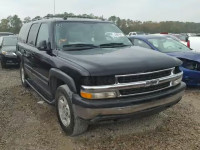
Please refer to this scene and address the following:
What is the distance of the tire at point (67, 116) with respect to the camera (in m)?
3.74

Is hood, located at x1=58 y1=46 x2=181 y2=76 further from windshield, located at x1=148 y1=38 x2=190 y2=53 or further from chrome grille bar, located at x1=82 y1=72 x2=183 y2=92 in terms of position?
windshield, located at x1=148 y1=38 x2=190 y2=53

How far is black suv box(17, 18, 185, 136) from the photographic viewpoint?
3.42 meters

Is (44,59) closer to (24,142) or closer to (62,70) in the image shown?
(62,70)

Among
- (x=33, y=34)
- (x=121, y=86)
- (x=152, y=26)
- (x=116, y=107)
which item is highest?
(x=152, y=26)

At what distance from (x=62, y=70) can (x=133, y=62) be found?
113 centimetres

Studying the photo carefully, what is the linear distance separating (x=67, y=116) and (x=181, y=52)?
458 centimetres

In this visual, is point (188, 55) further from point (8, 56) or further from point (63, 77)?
point (8, 56)

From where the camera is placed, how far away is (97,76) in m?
3.38

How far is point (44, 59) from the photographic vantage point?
15.7 ft

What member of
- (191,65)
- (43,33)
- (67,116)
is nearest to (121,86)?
(67,116)

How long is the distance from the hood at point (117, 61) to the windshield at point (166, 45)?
3439 mm

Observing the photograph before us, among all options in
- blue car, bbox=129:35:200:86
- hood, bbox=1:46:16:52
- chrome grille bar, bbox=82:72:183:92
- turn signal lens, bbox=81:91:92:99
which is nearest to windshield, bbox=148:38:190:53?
blue car, bbox=129:35:200:86

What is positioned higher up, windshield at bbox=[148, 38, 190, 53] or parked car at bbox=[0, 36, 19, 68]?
windshield at bbox=[148, 38, 190, 53]

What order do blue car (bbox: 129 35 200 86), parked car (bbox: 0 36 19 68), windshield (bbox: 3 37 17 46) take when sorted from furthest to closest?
windshield (bbox: 3 37 17 46)
parked car (bbox: 0 36 19 68)
blue car (bbox: 129 35 200 86)
